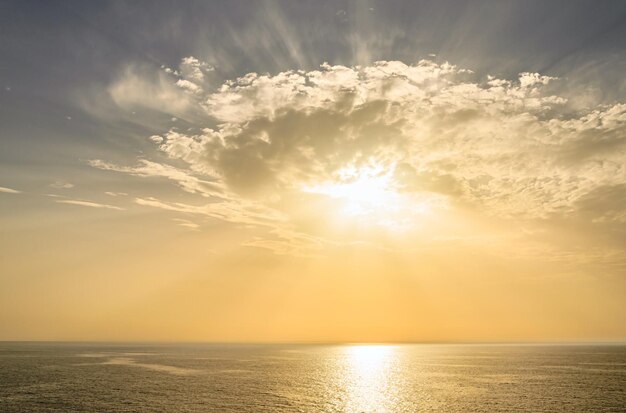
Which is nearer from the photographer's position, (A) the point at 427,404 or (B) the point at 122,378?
(A) the point at 427,404

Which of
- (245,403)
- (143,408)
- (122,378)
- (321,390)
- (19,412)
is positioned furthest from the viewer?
(122,378)

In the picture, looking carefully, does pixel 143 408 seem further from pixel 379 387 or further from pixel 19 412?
pixel 379 387

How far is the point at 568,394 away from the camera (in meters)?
78.5

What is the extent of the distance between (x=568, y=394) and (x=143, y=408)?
2829 inches

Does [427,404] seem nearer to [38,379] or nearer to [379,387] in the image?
[379,387]

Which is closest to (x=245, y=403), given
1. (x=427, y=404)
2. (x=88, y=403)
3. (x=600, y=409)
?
(x=88, y=403)

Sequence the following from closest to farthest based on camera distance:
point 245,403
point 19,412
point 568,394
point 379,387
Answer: point 19,412 < point 245,403 < point 568,394 < point 379,387

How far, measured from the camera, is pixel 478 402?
228ft

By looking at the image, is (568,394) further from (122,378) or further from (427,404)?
(122,378)

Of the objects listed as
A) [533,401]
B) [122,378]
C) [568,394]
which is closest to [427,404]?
[533,401]

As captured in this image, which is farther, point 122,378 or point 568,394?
point 122,378

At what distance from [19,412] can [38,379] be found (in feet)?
154

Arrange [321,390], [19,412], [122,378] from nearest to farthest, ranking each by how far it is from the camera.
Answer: [19,412] < [321,390] < [122,378]

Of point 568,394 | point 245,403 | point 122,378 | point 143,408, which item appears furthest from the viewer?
point 122,378
